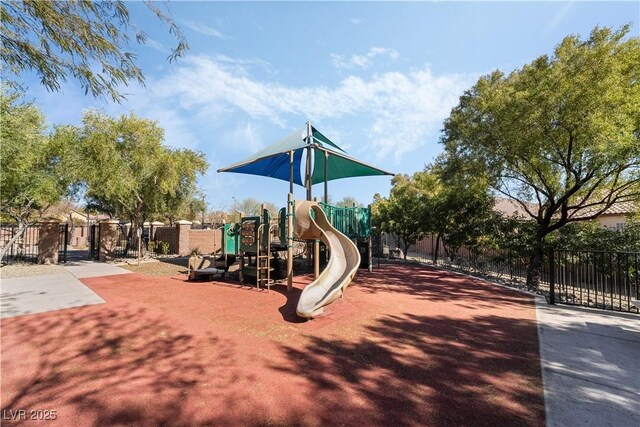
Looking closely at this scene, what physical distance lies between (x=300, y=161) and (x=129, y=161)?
827 centimetres

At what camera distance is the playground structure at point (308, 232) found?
6949mm

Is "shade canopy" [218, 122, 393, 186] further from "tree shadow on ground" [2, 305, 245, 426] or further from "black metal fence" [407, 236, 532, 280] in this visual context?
"tree shadow on ground" [2, 305, 245, 426]

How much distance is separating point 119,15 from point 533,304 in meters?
9.89

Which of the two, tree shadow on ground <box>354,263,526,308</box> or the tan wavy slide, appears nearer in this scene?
the tan wavy slide

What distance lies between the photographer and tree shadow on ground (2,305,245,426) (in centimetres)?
294

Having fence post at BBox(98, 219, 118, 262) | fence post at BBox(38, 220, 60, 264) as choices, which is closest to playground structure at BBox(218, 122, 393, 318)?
fence post at BBox(98, 219, 118, 262)

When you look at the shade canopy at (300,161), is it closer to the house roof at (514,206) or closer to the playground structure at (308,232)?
the playground structure at (308,232)

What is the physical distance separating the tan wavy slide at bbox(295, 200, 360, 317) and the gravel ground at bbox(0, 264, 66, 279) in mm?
10615

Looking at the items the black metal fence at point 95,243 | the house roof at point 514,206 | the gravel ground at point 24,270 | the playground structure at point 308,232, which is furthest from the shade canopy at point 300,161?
the black metal fence at point 95,243

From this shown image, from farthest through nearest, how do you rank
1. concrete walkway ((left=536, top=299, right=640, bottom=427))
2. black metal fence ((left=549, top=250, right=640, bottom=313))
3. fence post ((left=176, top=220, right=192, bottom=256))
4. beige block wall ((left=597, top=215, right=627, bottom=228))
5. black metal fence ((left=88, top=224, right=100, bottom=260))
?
fence post ((left=176, top=220, right=192, bottom=256)) < beige block wall ((left=597, top=215, right=627, bottom=228)) < black metal fence ((left=88, top=224, right=100, bottom=260)) < black metal fence ((left=549, top=250, right=640, bottom=313)) < concrete walkway ((left=536, top=299, right=640, bottom=427))

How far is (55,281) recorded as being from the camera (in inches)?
383

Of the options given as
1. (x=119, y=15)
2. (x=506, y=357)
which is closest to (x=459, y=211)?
(x=506, y=357)

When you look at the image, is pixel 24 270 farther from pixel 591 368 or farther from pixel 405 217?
pixel 405 217

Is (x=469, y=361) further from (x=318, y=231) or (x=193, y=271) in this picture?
(x=193, y=271)
